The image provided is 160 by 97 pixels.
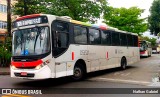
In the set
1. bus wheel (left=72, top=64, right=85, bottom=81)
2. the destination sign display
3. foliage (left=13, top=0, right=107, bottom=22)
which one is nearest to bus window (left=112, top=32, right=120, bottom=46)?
bus wheel (left=72, top=64, right=85, bottom=81)

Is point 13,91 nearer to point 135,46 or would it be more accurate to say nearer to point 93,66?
point 93,66

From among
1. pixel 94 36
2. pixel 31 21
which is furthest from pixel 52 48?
pixel 94 36

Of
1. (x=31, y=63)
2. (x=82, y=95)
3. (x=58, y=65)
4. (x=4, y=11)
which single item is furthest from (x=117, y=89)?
(x=4, y=11)

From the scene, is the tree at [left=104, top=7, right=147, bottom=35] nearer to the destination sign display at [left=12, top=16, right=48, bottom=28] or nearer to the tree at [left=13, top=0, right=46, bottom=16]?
the tree at [left=13, top=0, right=46, bottom=16]

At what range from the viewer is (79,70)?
12.9 metres

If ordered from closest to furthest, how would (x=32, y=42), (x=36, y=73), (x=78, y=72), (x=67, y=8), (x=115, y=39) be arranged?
(x=36, y=73)
(x=32, y=42)
(x=78, y=72)
(x=115, y=39)
(x=67, y=8)

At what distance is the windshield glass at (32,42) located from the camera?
10.6 meters

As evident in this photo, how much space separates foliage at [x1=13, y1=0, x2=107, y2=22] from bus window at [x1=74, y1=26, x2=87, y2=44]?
1102 cm

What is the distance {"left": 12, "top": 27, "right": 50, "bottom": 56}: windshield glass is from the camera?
1062 centimetres

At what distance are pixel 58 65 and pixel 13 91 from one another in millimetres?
2298

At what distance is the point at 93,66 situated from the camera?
46.5 ft

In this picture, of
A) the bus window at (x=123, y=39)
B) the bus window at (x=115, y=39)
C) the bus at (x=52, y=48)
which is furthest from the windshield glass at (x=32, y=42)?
the bus window at (x=123, y=39)

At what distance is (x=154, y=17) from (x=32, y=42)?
110 ft

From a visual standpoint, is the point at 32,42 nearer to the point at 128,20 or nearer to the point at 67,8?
the point at 67,8
